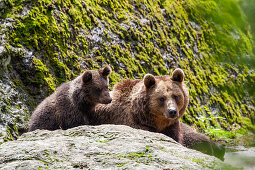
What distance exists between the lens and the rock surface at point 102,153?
331cm

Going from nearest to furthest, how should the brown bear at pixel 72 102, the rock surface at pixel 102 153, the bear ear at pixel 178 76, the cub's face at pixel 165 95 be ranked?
the rock surface at pixel 102 153, the brown bear at pixel 72 102, the cub's face at pixel 165 95, the bear ear at pixel 178 76

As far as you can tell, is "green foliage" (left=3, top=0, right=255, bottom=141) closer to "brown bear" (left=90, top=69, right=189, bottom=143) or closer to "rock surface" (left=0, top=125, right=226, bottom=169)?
"brown bear" (left=90, top=69, right=189, bottom=143)

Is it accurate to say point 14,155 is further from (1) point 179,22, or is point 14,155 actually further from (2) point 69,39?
(1) point 179,22

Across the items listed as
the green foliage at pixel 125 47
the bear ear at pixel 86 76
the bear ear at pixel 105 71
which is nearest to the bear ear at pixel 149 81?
the bear ear at pixel 105 71

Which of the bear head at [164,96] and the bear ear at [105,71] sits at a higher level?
the bear ear at [105,71]

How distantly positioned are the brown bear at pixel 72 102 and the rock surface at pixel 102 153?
69.4 inches

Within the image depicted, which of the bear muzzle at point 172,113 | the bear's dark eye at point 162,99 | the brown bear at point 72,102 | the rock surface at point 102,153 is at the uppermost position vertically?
the rock surface at point 102,153

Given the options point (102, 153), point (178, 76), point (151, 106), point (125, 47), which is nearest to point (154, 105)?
point (151, 106)

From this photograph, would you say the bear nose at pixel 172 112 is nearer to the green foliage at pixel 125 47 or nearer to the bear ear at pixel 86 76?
the green foliage at pixel 125 47

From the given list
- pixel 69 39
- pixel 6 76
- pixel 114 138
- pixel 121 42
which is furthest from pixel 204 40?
pixel 114 138

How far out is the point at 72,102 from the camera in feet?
21.2

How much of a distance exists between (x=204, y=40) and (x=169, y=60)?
6.79ft

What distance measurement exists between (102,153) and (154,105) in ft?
9.98

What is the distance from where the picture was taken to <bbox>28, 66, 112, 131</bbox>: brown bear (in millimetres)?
6102
